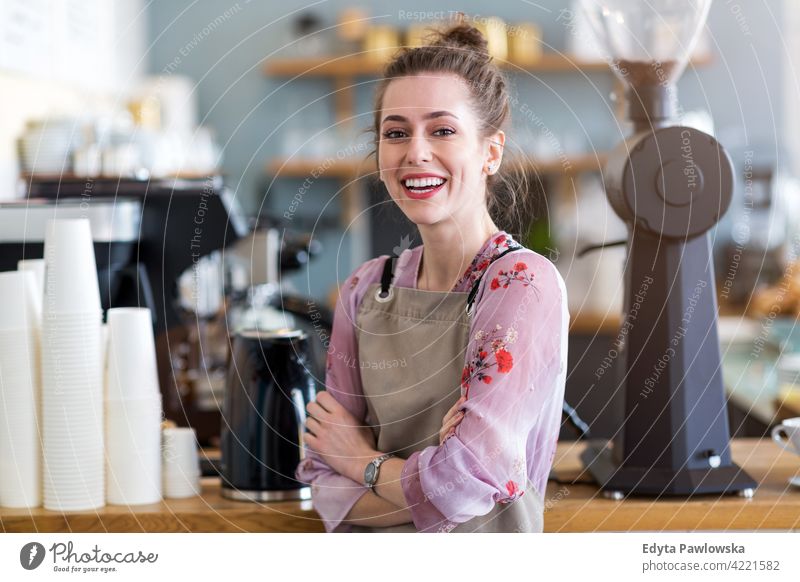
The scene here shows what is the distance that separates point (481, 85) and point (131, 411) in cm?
43

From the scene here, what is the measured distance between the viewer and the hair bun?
0.83m

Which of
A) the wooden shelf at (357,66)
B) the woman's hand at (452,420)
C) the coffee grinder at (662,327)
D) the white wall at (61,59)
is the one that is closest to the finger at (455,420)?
the woman's hand at (452,420)

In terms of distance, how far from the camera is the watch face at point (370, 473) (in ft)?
2.67

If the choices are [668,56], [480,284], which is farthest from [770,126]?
[480,284]

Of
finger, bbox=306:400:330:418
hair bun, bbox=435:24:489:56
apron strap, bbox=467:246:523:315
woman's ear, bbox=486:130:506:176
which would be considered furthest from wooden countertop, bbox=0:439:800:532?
hair bun, bbox=435:24:489:56

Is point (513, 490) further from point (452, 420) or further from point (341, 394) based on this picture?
point (341, 394)

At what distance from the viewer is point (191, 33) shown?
10.5ft

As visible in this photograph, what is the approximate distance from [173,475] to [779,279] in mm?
2250

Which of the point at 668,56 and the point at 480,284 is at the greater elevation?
the point at 668,56

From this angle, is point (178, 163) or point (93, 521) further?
point (178, 163)

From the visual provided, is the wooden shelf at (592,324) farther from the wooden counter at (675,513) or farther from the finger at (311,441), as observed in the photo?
the finger at (311,441)

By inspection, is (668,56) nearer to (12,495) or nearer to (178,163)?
(12,495)

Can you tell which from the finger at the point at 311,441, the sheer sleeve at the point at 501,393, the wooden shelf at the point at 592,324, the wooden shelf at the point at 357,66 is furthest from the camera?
the wooden shelf at the point at 357,66

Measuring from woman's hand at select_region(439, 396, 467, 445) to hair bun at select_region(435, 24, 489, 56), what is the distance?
30cm
